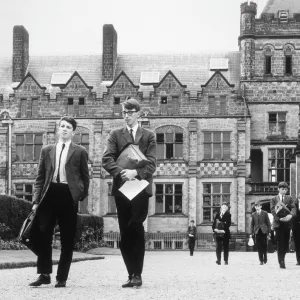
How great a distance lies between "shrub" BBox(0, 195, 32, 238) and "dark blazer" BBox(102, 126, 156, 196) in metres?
15.0

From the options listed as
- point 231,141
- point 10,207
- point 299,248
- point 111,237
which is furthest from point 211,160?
point 299,248

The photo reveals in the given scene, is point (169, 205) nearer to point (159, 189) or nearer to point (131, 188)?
point (159, 189)

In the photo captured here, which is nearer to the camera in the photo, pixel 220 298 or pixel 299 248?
pixel 220 298

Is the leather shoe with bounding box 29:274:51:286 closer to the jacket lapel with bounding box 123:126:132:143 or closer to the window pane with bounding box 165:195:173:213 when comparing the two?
the jacket lapel with bounding box 123:126:132:143

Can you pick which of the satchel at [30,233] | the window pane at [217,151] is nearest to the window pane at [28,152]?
the window pane at [217,151]

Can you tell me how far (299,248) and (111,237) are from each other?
102 feet

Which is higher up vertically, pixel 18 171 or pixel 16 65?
pixel 16 65

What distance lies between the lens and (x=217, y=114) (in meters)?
49.9

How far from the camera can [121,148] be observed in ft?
33.4

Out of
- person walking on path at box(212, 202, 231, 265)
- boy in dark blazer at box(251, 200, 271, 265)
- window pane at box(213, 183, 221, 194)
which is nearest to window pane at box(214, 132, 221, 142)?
window pane at box(213, 183, 221, 194)

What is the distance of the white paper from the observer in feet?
32.4

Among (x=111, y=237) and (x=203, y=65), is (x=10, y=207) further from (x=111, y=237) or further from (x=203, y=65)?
(x=203, y=65)

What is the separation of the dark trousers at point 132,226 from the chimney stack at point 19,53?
4512 cm

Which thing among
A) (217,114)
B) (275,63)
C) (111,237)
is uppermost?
(275,63)
